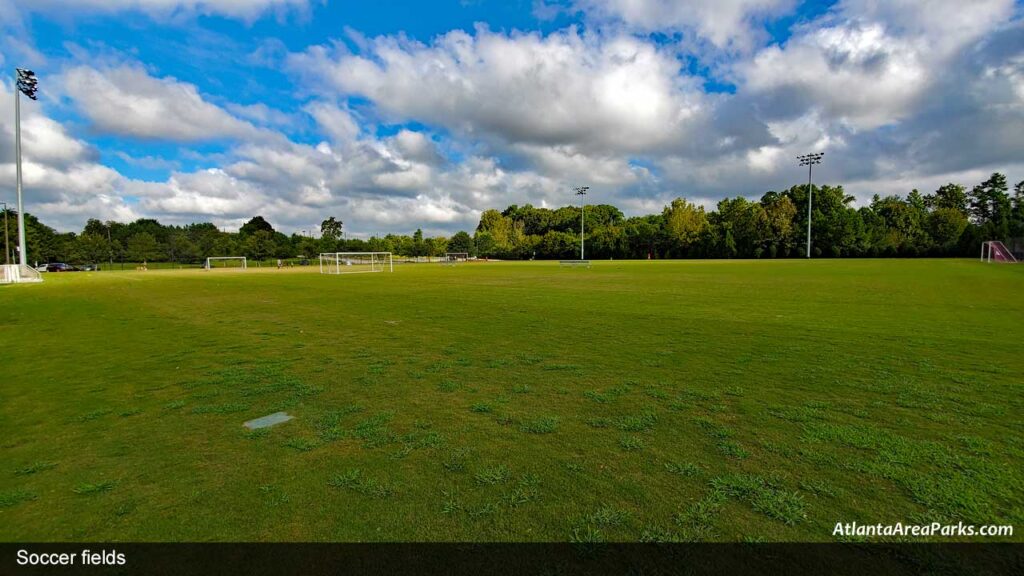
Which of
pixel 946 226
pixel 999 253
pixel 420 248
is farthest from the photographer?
pixel 420 248

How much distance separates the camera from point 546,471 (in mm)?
3893

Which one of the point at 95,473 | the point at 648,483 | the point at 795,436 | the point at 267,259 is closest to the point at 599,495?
the point at 648,483

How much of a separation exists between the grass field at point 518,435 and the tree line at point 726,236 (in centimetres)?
9239

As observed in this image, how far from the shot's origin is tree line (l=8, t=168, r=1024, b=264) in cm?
8250

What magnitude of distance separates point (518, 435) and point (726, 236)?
10368 cm

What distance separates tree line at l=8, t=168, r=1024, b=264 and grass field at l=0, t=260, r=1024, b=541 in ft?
303

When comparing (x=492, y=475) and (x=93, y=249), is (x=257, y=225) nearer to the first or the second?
(x=93, y=249)

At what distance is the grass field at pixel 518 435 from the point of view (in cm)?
322

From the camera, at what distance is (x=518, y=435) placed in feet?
15.4

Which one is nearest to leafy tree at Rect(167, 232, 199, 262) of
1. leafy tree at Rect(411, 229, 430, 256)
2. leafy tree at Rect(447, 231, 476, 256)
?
leafy tree at Rect(411, 229, 430, 256)

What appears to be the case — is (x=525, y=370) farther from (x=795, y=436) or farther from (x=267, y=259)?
(x=267, y=259)

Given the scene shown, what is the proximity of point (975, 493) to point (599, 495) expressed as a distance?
2764 mm

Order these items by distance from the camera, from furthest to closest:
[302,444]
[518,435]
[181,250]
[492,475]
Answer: [181,250]
[518,435]
[302,444]
[492,475]
